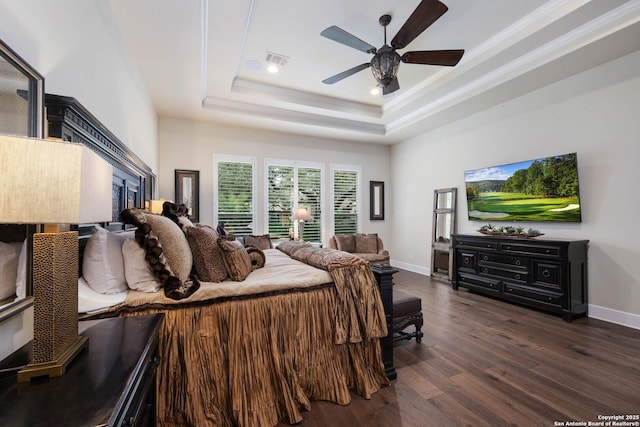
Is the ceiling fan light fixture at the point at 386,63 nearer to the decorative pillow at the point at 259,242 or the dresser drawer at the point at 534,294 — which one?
the decorative pillow at the point at 259,242

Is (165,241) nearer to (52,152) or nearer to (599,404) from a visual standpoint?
(52,152)

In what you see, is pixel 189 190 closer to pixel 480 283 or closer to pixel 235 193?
pixel 235 193

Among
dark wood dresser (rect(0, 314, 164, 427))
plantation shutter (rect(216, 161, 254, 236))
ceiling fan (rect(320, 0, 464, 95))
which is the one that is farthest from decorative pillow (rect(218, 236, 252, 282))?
plantation shutter (rect(216, 161, 254, 236))

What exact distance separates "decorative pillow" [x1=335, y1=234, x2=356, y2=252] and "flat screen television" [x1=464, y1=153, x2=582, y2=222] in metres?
2.14

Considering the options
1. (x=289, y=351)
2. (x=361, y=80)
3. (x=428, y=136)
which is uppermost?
(x=361, y=80)

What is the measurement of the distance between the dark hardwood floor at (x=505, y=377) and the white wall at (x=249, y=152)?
3.66 m

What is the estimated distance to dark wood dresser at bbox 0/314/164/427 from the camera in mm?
614

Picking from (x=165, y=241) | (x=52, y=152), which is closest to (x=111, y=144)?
(x=165, y=241)

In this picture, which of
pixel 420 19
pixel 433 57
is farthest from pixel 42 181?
pixel 433 57

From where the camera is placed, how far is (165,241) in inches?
63.1

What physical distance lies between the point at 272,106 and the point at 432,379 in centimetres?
432

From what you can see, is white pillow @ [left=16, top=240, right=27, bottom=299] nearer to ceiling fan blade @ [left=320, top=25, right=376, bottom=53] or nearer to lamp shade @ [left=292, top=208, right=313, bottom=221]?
ceiling fan blade @ [left=320, top=25, right=376, bottom=53]

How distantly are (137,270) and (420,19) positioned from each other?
2818mm

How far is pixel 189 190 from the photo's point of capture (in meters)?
4.73
